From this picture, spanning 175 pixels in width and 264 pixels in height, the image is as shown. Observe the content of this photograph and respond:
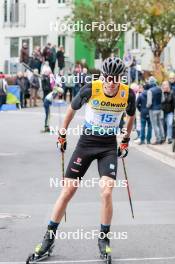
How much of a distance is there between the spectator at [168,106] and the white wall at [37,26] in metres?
31.4

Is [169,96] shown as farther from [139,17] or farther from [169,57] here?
[169,57]

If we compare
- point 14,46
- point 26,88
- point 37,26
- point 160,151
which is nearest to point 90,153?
point 160,151

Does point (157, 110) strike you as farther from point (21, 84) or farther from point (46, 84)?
point (21, 84)

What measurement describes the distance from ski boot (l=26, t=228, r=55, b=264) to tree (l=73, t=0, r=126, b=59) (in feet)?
129

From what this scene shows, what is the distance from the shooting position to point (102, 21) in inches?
1889

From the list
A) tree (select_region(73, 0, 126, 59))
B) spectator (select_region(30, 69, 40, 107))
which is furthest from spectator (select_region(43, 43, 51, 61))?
tree (select_region(73, 0, 126, 59))

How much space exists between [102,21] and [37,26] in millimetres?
8487

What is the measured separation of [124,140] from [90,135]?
0.62 meters

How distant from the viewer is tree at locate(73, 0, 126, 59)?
4784 cm

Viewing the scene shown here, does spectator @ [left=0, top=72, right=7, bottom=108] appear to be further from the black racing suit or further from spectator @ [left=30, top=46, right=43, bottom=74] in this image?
the black racing suit

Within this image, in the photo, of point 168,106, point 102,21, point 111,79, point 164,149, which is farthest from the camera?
point 102,21

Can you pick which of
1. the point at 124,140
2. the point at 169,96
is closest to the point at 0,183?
the point at 124,140

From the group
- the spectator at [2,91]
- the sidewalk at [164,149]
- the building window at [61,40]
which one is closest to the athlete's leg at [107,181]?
the sidewalk at [164,149]

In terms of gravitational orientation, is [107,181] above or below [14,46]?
below
